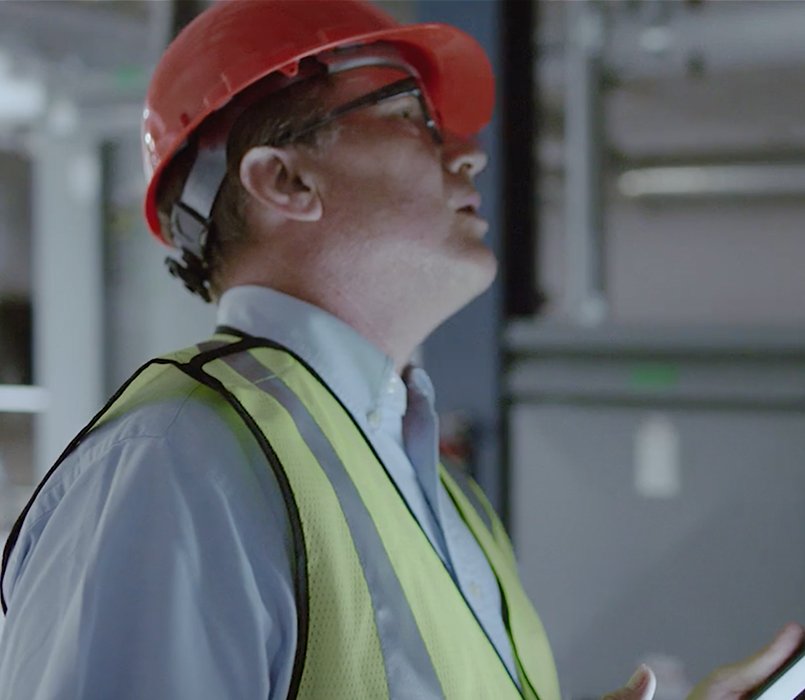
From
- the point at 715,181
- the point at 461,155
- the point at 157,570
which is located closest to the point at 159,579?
the point at 157,570

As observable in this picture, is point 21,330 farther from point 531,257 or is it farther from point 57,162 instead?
point 531,257

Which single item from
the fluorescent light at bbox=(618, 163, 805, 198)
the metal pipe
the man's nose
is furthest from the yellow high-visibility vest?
the fluorescent light at bbox=(618, 163, 805, 198)

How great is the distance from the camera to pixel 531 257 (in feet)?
8.02

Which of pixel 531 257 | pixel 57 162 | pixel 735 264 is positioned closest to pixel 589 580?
pixel 531 257

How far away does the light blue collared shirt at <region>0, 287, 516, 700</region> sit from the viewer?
2.56 ft

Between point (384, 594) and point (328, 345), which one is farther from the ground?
point (328, 345)

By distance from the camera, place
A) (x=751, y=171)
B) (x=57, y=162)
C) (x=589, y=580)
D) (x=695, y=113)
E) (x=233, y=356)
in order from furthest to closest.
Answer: (x=695, y=113) < (x=751, y=171) < (x=57, y=162) < (x=589, y=580) < (x=233, y=356)

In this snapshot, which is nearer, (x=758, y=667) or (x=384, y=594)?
(x=384, y=594)

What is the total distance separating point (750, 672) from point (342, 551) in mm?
489

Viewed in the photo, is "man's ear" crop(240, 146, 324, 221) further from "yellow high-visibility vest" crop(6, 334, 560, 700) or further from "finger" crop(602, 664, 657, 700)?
"finger" crop(602, 664, 657, 700)

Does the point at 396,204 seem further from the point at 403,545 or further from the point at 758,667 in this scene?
the point at 758,667

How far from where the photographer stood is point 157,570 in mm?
800

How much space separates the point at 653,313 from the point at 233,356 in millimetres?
6793

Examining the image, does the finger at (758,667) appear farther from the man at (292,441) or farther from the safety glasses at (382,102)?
the safety glasses at (382,102)
